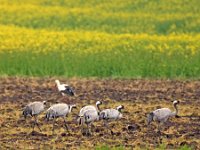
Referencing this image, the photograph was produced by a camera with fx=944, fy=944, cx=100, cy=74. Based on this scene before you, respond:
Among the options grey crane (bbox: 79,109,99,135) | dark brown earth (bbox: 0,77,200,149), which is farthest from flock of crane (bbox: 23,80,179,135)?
dark brown earth (bbox: 0,77,200,149)

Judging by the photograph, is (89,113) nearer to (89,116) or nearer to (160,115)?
(89,116)

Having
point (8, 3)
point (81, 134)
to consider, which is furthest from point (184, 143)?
point (8, 3)

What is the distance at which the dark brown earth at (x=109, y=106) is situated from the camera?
17.1m

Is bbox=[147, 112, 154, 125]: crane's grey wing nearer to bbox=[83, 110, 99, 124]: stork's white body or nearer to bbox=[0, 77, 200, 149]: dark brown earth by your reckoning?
bbox=[0, 77, 200, 149]: dark brown earth

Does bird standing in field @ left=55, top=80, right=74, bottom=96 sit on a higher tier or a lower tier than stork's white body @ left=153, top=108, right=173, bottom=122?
higher

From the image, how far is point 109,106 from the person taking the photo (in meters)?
22.5

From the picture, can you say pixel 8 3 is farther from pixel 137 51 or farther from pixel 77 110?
pixel 77 110

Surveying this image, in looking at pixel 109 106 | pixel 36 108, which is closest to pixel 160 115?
pixel 36 108

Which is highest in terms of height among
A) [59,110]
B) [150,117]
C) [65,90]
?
[65,90]

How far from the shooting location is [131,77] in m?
29.9

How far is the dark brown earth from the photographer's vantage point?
672 inches

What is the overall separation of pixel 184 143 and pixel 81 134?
2.20 m

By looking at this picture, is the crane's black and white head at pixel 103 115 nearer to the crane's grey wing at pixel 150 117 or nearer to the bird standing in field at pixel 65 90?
the crane's grey wing at pixel 150 117

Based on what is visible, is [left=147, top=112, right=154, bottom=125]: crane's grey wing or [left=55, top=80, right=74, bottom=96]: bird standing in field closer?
[left=147, top=112, right=154, bottom=125]: crane's grey wing
